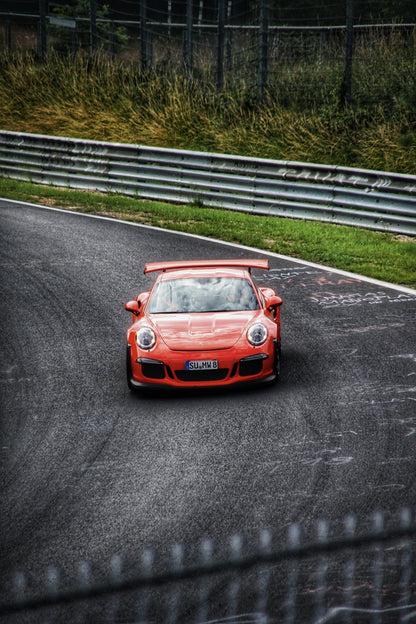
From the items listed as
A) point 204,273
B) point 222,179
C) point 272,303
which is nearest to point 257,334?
point 272,303

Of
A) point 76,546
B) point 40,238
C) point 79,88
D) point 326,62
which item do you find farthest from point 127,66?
point 76,546

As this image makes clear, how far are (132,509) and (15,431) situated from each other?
1.91 m

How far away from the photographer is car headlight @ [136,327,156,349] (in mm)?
8039

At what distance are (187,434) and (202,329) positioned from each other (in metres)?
1.56

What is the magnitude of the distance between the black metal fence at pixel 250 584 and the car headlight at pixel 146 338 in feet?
10.7

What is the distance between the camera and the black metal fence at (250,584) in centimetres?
430

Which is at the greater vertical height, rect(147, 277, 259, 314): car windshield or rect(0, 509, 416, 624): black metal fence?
rect(147, 277, 259, 314): car windshield

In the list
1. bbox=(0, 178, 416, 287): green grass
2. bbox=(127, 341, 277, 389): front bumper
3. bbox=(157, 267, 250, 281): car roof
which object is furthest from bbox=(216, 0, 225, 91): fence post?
bbox=(127, 341, 277, 389): front bumper

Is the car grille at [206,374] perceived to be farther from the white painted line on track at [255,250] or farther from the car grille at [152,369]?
the white painted line on track at [255,250]

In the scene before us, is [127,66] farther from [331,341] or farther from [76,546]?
[76,546]

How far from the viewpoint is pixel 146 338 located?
26.6 feet

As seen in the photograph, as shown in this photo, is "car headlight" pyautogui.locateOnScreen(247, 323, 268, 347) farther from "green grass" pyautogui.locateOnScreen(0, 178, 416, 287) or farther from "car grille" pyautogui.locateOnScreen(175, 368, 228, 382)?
"green grass" pyautogui.locateOnScreen(0, 178, 416, 287)

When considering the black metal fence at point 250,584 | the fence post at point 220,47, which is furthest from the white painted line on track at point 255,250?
the black metal fence at point 250,584

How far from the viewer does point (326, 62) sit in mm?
21875
